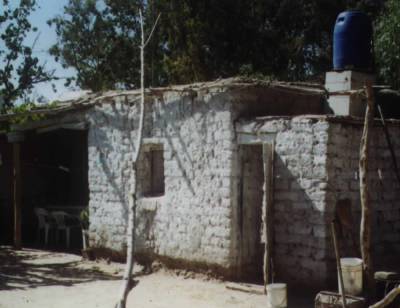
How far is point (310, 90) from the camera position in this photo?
8.14 metres

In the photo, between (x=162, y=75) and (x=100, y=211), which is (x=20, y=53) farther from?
(x=100, y=211)

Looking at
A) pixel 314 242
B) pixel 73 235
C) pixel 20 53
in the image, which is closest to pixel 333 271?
pixel 314 242

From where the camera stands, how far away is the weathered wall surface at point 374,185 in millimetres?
7508

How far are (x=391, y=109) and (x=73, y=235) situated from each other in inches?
298

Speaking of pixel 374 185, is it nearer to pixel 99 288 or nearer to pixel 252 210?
pixel 252 210

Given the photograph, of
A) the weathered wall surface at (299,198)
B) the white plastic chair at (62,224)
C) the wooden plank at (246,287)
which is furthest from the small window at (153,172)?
the white plastic chair at (62,224)

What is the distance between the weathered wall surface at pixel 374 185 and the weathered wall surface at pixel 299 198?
20cm

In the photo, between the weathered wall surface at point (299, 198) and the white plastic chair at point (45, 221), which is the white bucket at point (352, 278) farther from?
the white plastic chair at point (45, 221)

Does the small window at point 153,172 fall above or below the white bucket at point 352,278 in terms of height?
above

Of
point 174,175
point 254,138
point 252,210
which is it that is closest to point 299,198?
point 252,210

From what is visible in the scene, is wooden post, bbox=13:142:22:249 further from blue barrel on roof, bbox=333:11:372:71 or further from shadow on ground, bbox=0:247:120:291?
blue barrel on roof, bbox=333:11:372:71

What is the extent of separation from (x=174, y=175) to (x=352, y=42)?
145 inches

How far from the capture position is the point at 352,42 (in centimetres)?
925

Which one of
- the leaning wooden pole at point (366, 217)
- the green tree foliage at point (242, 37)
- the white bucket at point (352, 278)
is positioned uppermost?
the green tree foliage at point (242, 37)
